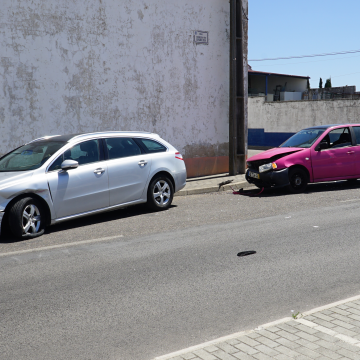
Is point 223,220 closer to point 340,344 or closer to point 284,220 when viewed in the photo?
point 284,220

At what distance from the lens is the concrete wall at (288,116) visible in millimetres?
30859

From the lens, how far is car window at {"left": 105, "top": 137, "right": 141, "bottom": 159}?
9297 millimetres

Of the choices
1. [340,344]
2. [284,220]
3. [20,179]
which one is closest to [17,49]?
[20,179]

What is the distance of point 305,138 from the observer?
42.5 ft

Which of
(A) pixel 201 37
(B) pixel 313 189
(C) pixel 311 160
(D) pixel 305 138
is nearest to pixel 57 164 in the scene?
(C) pixel 311 160

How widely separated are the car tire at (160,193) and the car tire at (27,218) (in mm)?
2488

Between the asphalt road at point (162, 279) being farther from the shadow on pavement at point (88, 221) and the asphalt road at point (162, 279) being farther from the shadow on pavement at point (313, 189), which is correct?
the shadow on pavement at point (313, 189)

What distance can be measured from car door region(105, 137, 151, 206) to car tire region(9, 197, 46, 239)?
148 cm

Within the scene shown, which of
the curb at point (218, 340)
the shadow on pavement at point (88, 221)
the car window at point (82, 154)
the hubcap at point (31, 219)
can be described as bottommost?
the shadow on pavement at point (88, 221)

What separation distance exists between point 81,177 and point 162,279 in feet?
11.4

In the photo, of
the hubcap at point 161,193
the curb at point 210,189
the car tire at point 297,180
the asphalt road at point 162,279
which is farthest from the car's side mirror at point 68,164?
the car tire at point 297,180

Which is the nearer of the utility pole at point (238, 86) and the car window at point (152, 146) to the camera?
the car window at point (152, 146)

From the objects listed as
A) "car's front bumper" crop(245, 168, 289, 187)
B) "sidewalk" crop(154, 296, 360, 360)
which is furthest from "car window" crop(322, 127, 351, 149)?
"sidewalk" crop(154, 296, 360, 360)

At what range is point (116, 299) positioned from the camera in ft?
16.7
